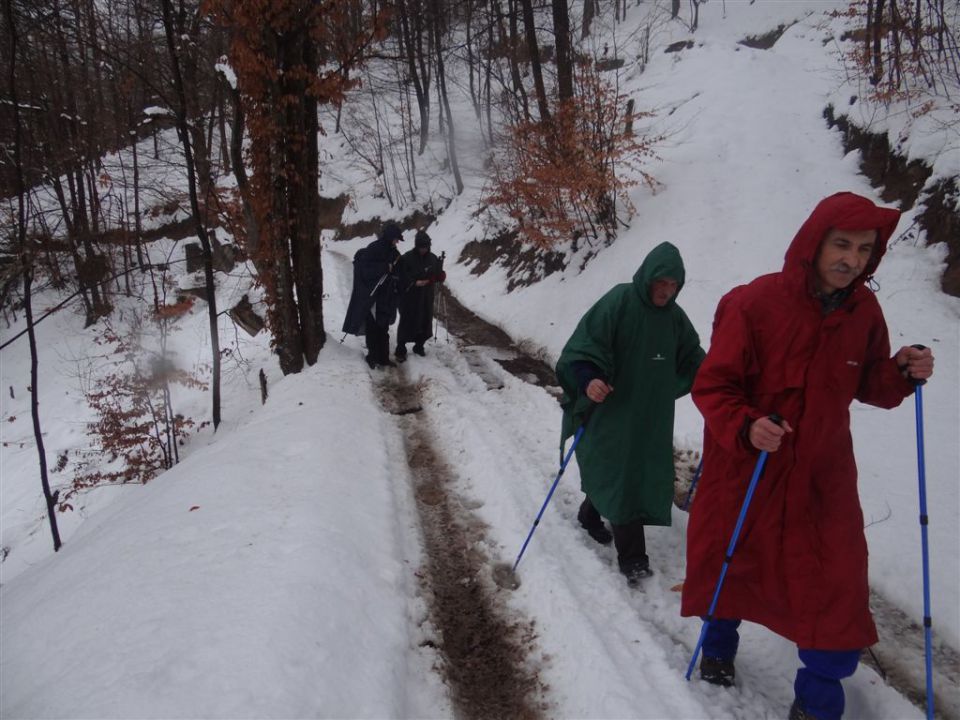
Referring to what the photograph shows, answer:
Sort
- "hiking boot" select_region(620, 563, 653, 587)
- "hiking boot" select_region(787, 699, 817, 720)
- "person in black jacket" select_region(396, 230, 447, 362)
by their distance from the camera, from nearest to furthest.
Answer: "hiking boot" select_region(787, 699, 817, 720), "hiking boot" select_region(620, 563, 653, 587), "person in black jacket" select_region(396, 230, 447, 362)

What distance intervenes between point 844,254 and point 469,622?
285 cm

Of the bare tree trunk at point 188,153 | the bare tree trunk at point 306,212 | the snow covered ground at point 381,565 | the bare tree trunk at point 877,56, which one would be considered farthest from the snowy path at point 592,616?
the bare tree trunk at point 877,56

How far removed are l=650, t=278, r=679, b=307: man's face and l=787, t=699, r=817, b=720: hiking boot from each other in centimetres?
217

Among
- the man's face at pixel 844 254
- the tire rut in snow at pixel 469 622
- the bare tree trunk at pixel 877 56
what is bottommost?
the tire rut in snow at pixel 469 622

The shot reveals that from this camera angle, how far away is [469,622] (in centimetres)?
332

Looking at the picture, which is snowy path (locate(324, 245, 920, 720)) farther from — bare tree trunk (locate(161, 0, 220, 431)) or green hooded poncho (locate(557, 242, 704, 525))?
bare tree trunk (locate(161, 0, 220, 431))

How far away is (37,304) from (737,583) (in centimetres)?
Result: 2689

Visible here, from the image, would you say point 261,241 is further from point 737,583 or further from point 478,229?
point 478,229

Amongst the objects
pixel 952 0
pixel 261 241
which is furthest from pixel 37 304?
pixel 952 0

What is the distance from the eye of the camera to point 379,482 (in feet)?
15.7

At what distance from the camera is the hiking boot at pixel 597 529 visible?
12.9ft

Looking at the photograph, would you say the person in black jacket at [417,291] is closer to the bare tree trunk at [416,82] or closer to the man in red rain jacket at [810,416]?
the man in red rain jacket at [810,416]

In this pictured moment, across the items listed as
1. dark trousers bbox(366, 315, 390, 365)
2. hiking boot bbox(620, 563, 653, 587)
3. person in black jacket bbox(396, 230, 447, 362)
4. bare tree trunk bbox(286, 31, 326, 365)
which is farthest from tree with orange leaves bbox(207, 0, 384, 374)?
hiking boot bbox(620, 563, 653, 587)

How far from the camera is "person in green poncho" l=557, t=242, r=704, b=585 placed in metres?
3.34
